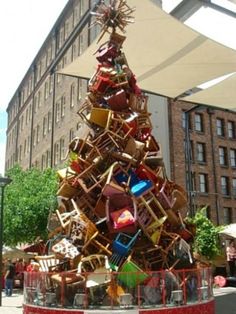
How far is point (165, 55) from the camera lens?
15.0 metres

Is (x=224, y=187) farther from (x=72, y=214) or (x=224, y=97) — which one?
(x=72, y=214)

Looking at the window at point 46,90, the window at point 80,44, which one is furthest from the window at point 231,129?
the window at point 46,90

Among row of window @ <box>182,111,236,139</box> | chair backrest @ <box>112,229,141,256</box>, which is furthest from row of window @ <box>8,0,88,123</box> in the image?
chair backrest @ <box>112,229,141,256</box>

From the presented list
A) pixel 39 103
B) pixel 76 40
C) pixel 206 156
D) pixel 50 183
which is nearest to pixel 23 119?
pixel 39 103

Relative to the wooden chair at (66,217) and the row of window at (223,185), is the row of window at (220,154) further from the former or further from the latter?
the wooden chair at (66,217)

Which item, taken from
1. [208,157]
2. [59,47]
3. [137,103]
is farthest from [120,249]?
[59,47]

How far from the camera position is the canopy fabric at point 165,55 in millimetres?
12891

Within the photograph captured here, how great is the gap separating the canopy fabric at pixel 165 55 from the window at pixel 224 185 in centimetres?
2273

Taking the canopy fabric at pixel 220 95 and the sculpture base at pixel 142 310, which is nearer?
the sculpture base at pixel 142 310

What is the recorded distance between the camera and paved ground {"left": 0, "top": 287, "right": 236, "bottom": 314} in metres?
12.4

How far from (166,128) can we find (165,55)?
2107 centimetres

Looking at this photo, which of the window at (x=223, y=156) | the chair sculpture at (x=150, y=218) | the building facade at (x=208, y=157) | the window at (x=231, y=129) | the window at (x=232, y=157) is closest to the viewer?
the chair sculpture at (x=150, y=218)

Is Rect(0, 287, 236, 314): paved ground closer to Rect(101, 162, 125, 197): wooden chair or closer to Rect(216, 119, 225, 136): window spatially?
Rect(101, 162, 125, 197): wooden chair

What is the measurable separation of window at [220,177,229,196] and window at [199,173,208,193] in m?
1.90
